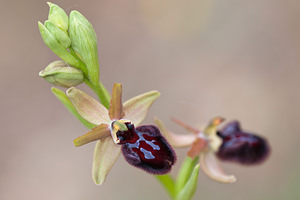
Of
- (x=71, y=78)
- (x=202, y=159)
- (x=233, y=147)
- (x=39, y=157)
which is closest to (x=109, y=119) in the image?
(x=71, y=78)

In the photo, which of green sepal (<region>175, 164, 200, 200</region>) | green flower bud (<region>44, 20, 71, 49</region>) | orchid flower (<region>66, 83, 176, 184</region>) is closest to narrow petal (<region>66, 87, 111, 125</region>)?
orchid flower (<region>66, 83, 176, 184</region>)

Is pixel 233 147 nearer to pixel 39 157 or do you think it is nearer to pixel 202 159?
pixel 202 159

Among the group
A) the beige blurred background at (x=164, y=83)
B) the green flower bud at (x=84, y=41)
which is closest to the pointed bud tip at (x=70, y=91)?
the green flower bud at (x=84, y=41)

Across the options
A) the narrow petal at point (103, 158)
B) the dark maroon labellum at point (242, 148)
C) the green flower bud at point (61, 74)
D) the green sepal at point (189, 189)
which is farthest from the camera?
the dark maroon labellum at point (242, 148)

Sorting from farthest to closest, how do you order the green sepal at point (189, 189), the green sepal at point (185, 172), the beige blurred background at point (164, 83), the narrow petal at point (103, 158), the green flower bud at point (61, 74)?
the beige blurred background at point (164, 83)
the green sepal at point (185, 172)
the green sepal at point (189, 189)
the narrow petal at point (103, 158)
the green flower bud at point (61, 74)

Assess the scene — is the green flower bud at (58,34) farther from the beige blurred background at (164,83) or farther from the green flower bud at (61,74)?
the beige blurred background at (164,83)

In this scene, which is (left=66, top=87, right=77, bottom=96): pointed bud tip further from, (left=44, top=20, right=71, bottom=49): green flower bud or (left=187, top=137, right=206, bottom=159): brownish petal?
(left=187, top=137, right=206, bottom=159): brownish petal
